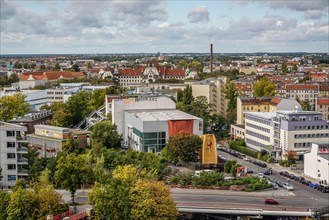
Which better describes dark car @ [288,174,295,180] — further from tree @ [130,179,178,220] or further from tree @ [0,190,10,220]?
tree @ [0,190,10,220]

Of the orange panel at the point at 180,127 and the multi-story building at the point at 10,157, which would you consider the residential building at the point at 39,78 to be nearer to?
the orange panel at the point at 180,127

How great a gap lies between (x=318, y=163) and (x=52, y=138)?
28.3m

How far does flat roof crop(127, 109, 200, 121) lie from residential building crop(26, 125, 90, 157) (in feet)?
22.6

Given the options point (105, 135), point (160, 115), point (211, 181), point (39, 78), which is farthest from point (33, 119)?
point (39, 78)

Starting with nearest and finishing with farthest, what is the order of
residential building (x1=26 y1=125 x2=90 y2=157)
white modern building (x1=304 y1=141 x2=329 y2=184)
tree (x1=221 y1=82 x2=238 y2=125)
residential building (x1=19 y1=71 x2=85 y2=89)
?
white modern building (x1=304 y1=141 x2=329 y2=184)
residential building (x1=26 y1=125 x2=90 y2=157)
tree (x1=221 y1=82 x2=238 y2=125)
residential building (x1=19 y1=71 x2=85 y2=89)

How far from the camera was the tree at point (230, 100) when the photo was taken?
81.4 meters

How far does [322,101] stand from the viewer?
83.9 meters

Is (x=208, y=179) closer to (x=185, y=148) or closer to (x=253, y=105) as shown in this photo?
(x=185, y=148)

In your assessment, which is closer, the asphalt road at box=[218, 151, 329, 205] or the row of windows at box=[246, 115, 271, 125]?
the asphalt road at box=[218, 151, 329, 205]

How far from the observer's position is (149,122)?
60.9 metres

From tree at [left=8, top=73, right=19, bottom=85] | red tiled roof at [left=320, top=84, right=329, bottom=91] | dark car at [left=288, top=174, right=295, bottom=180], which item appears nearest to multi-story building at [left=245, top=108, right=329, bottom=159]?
dark car at [left=288, top=174, right=295, bottom=180]

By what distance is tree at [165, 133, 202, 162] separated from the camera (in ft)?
183

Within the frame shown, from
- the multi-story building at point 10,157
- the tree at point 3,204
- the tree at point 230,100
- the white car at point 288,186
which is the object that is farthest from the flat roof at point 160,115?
the tree at point 3,204

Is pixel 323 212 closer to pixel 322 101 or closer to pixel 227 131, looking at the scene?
pixel 227 131
